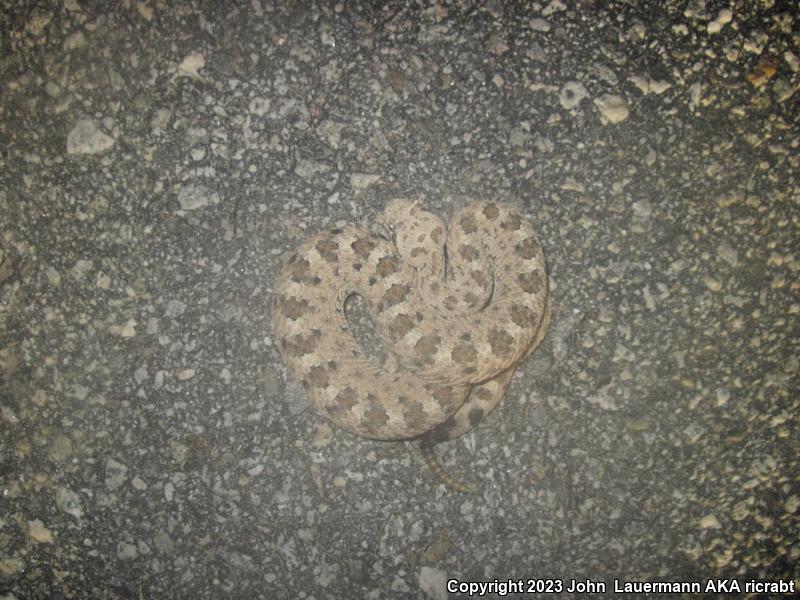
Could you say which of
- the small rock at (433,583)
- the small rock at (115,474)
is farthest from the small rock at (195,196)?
the small rock at (433,583)

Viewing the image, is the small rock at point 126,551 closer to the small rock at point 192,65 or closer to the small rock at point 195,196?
the small rock at point 195,196

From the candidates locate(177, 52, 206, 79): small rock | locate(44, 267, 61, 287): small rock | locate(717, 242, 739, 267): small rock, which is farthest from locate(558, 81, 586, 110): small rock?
locate(44, 267, 61, 287): small rock

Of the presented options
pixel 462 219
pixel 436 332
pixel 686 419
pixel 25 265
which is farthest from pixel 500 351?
pixel 25 265

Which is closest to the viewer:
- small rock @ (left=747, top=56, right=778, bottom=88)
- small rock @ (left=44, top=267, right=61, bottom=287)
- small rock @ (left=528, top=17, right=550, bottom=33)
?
small rock @ (left=747, top=56, right=778, bottom=88)

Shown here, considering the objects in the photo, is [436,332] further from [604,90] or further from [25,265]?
[25,265]

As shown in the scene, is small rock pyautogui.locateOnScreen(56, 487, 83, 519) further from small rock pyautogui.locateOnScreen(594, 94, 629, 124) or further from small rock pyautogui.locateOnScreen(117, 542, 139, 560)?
small rock pyautogui.locateOnScreen(594, 94, 629, 124)

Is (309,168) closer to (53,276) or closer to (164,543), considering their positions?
(53,276)
